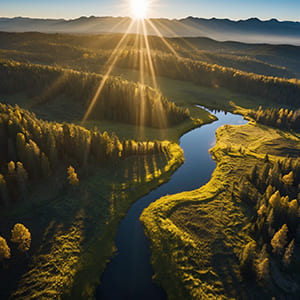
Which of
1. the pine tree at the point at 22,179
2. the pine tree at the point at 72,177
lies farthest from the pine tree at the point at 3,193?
the pine tree at the point at 72,177

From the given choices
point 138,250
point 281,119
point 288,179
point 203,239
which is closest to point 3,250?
point 138,250

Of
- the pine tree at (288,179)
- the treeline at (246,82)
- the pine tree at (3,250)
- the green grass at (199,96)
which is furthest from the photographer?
the treeline at (246,82)

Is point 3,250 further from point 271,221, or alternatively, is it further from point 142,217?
point 271,221

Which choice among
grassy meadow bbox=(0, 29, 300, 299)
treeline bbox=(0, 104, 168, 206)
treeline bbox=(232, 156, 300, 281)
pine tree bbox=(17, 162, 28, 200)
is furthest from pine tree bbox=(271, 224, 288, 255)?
pine tree bbox=(17, 162, 28, 200)

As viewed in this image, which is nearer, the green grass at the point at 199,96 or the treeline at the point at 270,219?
the treeline at the point at 270,219

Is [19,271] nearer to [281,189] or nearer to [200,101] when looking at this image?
[281,189]

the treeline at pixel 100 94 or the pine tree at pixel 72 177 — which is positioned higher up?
the treeline at pixel 100 94

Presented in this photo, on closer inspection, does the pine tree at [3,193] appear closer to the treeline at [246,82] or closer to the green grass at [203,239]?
the green grass at [203,239]
